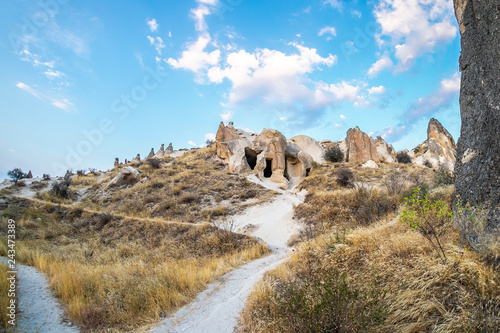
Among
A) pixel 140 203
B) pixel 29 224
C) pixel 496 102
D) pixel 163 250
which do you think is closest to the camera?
pixel 496 102

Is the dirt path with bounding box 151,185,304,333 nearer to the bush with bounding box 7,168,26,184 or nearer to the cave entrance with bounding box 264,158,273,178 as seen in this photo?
the cave entrance with bounding box 264,158,273,178

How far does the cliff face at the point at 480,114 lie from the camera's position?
3.14 metres

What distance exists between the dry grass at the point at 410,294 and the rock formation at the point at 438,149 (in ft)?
94.1

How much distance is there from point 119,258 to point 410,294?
853 cm

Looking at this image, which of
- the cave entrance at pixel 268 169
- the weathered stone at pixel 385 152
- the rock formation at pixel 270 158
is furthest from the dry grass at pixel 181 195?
the weathered stone at pixel 385 152

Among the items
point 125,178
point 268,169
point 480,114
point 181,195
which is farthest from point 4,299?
point 268,169

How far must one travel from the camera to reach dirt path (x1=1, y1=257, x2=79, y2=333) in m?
3.62

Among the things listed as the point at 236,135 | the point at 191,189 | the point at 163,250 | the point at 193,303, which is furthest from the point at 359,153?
the point at 193,303

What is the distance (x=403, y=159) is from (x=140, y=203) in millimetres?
32998

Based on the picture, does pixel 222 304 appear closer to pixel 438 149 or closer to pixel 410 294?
pixel 410 294

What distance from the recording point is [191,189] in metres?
18.0

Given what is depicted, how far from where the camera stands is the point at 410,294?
8.63 feet

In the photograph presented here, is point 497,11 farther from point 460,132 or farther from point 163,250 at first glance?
point 163,250

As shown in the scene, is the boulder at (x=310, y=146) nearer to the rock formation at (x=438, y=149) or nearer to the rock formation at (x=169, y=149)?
the rock formation at (x=438, y=149)
